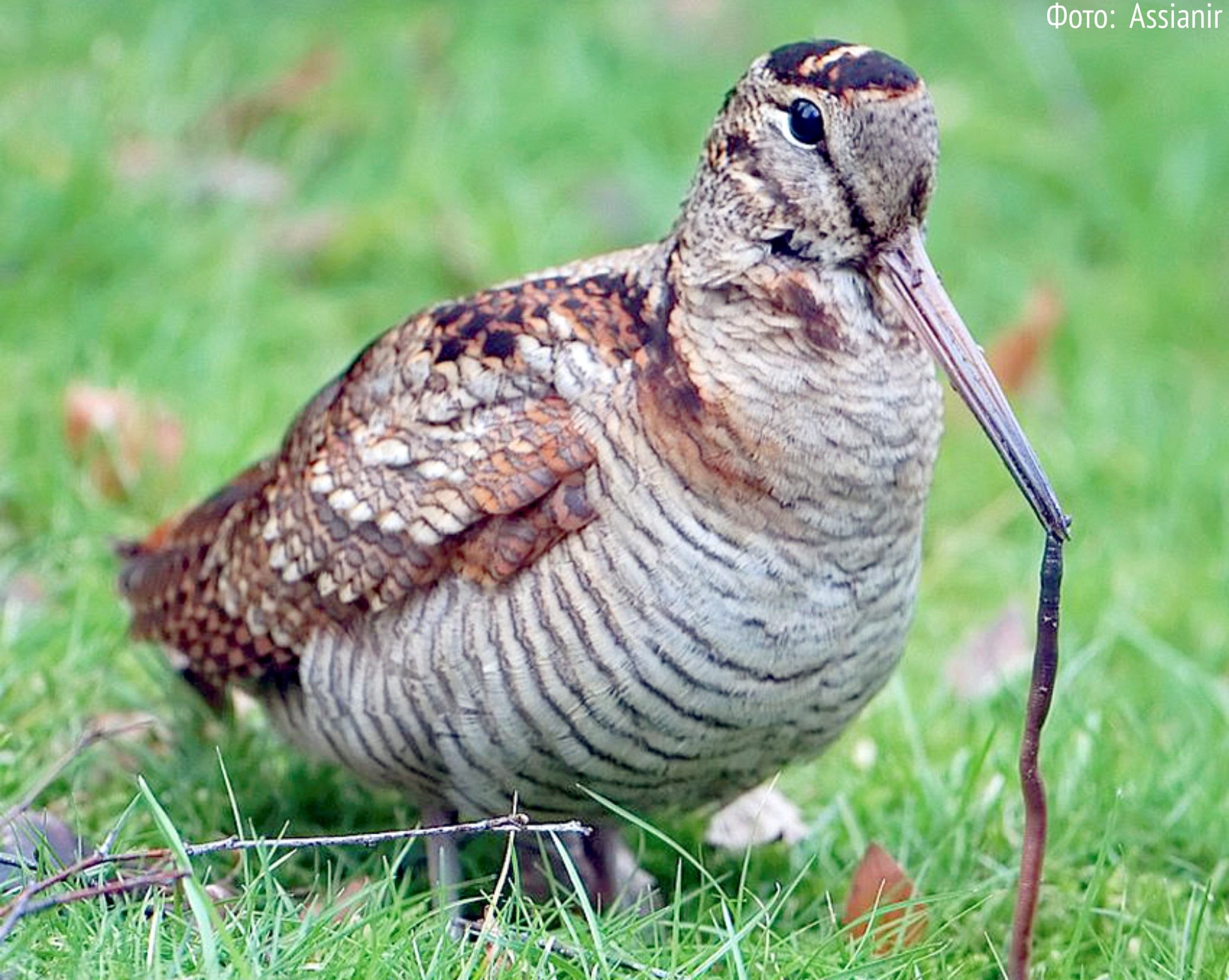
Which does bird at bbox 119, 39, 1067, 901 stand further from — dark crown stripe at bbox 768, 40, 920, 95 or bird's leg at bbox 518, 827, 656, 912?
bird's leg at bbox 518, 827, 656, 912

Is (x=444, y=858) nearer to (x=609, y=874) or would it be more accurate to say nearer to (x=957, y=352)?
(x=609, y=874)

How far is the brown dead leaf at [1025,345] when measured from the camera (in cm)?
588

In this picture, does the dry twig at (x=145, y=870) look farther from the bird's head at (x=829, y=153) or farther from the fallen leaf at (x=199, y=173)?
the fallen leaf at (x=199, y=173)

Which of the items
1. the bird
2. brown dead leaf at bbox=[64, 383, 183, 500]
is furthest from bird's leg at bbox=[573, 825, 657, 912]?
brown dead leaf at bbox=[64, 383, 183, 500]

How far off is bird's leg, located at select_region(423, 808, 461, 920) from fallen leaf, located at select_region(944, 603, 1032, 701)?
4.39 ft

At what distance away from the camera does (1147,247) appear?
6.59m

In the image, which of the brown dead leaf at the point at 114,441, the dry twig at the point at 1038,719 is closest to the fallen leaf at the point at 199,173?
the brown dead leaf at the point at 114,441

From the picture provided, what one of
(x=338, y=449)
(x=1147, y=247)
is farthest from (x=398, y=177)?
(x=338, y=449)

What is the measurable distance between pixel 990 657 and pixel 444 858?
5.46 feet

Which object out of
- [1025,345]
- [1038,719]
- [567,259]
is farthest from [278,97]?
[1038,719]

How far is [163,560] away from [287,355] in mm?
1640

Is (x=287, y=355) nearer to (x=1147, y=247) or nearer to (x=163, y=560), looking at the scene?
(x=163, y=560)

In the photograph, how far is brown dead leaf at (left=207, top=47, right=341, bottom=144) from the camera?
6367 mm

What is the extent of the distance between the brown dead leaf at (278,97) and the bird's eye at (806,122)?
3472mm
